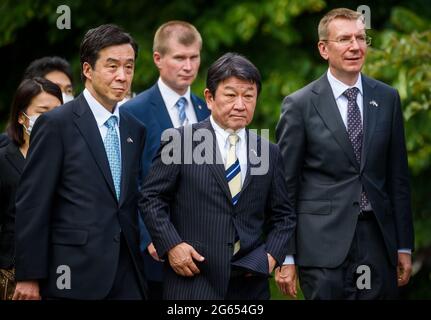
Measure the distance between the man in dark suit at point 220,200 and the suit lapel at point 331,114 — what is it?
65cm

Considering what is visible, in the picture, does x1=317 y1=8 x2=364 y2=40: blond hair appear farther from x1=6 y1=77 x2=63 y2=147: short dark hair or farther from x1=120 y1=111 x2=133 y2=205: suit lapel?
x1=6 y1=77 x2=63 y2=147: short dark hair

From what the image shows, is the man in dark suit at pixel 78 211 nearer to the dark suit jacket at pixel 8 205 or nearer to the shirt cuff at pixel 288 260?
the dark suit jacket at pixel 8 205

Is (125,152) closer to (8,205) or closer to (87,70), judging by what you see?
(87,70)

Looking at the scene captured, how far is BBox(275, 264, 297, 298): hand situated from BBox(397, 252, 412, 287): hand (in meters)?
0.69

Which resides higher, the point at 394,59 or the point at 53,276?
the point at 394,59

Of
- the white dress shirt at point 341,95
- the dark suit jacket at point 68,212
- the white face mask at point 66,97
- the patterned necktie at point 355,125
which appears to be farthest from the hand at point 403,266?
the white face mask at point 66,97

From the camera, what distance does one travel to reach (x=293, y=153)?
7797mm

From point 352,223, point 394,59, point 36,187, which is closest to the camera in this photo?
point 36,187

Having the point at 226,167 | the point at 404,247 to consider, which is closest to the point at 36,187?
the point at 226,167

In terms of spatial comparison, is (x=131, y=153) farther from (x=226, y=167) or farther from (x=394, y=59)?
(x=394, y=59)

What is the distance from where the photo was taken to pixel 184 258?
6906 mm

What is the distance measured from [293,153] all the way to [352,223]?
543 mm

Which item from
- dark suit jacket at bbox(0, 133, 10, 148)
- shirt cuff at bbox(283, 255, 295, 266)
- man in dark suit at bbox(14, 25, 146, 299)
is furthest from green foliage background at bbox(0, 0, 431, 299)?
man in dark suit at bbox(14, 25, 146, 299)
